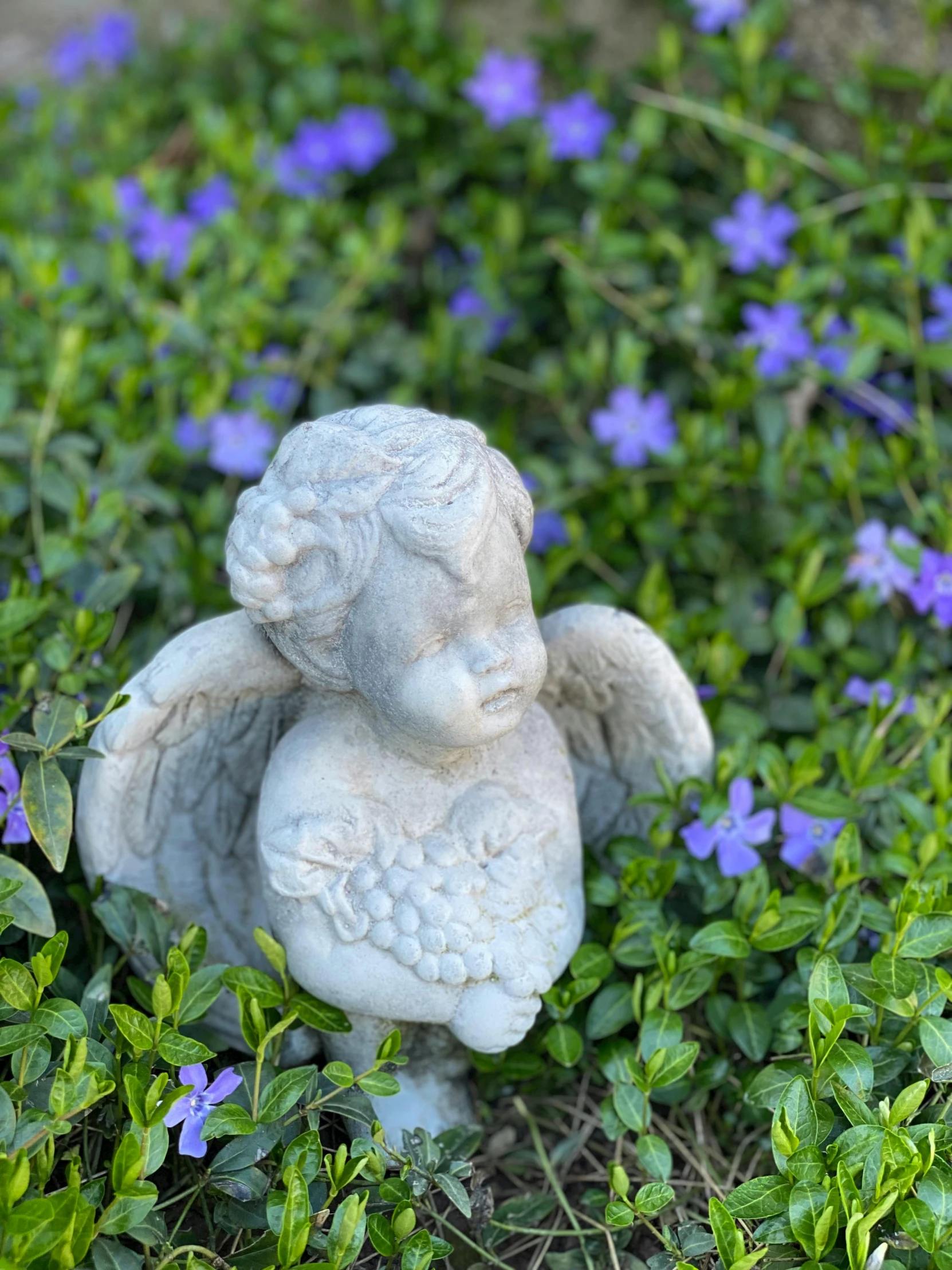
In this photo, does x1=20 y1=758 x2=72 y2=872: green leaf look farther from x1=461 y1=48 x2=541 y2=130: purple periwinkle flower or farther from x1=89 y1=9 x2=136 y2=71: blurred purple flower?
x1=89 y1=9 x2=136 y2=71: blurred purple flower

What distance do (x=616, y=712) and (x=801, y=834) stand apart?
0.98 ft

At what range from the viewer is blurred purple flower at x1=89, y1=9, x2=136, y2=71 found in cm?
360

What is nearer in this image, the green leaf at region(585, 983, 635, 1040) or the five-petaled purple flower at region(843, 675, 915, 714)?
the green leaf at region(585, 983, 635, 1040)

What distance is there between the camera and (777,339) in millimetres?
2639

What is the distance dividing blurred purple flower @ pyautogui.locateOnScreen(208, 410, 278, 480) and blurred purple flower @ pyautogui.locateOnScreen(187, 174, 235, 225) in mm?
667

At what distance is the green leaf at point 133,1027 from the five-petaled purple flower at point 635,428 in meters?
1.41

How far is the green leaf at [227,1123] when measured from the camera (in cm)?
146

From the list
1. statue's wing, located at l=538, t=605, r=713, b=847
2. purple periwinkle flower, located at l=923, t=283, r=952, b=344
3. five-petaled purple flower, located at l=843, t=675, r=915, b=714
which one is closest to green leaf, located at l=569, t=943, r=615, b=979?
statue's wing, located at l=538, t=605, r=713, b=847

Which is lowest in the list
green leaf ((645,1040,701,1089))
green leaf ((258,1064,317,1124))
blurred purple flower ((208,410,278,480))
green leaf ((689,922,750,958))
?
green leaf ((645,1040,701,1089))

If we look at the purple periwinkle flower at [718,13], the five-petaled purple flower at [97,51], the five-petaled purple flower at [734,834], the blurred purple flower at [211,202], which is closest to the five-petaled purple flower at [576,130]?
the purple periwinkle flower at [718,13]

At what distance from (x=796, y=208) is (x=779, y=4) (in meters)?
0.52

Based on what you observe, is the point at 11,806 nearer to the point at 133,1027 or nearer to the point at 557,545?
the point at 133,1027

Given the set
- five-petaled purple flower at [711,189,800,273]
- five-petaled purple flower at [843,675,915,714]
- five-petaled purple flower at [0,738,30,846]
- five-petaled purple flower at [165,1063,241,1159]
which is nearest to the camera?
five-petaled purple flower at [165,1063,241,1159]

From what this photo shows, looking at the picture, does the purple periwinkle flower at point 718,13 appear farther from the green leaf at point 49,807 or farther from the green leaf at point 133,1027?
the green leaf at point 133,1027
